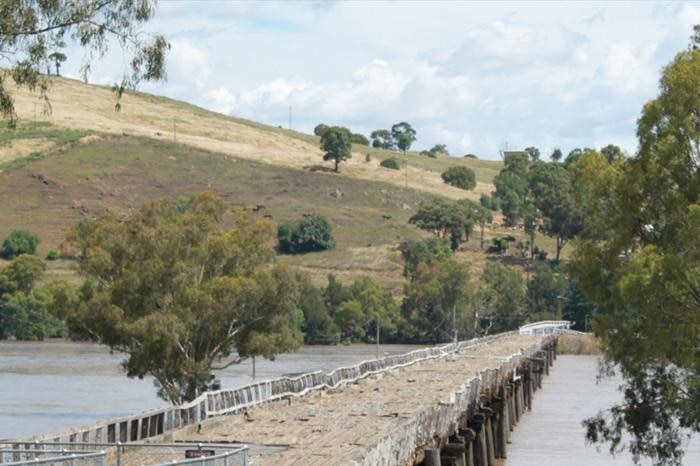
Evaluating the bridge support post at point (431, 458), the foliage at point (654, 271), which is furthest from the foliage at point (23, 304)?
the bridge support post at point (431, 458)

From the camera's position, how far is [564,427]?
218ft

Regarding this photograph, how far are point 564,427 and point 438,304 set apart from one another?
9657cm

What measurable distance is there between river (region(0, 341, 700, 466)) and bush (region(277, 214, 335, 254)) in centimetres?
4560

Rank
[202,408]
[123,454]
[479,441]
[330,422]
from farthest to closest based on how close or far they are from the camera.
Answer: [479,441] < [202,408] < [330,422] < [123,454]

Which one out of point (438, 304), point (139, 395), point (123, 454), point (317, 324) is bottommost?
point (139, 395)

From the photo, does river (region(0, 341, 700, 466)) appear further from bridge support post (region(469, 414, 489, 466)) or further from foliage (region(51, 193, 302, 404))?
bridge support post (region(469, 414, 489, 466))

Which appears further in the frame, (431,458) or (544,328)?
(544,328)

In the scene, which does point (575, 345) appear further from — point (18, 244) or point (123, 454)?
point (123, 454)

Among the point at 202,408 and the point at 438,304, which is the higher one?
A: the point at 202,408

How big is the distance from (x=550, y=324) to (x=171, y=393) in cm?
8868

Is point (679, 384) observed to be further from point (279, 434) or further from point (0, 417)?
point (0, 417)

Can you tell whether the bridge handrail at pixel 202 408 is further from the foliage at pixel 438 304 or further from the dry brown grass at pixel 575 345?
the foliage at pixel 438 304

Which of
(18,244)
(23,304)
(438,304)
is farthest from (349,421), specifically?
(18,244)

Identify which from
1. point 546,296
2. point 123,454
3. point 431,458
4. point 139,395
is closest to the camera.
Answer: point 123,454
